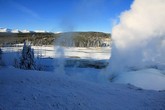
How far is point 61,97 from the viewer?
43.2 feet

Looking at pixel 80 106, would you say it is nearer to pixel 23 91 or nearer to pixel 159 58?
pixel 23 91

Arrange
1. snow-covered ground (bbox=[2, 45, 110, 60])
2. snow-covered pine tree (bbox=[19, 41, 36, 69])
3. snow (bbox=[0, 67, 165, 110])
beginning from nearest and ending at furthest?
snow (bbox=[0, 67, 165, 110])
snow-covered pine tree (bbox=[19, 41, 36, 69])
snow-covered ground (bbox=[2, 45, 110, 60])

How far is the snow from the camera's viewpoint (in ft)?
38.9

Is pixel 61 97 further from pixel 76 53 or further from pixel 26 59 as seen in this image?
pixel 76 53

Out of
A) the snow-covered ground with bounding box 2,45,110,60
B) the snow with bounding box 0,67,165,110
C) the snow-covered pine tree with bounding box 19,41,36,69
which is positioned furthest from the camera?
the snow-covered ground with bounding box 2,45,110,60

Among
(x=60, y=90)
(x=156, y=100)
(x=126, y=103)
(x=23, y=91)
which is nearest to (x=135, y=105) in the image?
(x=126, y=103)

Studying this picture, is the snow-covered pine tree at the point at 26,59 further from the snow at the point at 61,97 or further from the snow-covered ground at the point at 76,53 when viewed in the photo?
the snow-covered ground at the point at 76,53

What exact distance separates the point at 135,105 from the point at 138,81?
30294mm

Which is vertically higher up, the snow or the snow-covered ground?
the snow

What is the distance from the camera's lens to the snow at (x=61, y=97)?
11867 millimetres

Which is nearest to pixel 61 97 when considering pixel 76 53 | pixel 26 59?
pixel 26 59

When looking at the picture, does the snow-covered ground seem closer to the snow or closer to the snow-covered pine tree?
the snow-covered pine tree

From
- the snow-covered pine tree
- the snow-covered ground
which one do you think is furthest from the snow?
the snow-covered ground

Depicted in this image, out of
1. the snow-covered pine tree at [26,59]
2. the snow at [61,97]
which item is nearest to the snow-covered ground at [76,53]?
the snow-covered pine tree at [26,59]
